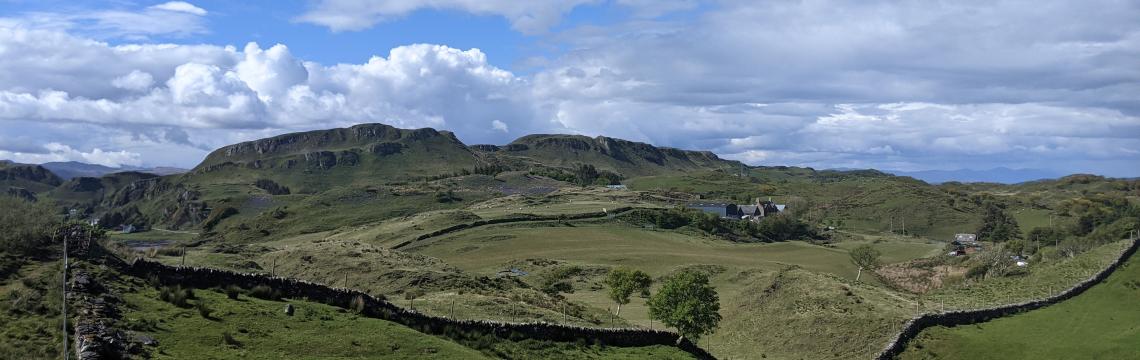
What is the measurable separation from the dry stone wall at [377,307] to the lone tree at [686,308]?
14052 mm

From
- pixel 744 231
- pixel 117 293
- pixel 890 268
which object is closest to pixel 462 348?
pixel 117 293

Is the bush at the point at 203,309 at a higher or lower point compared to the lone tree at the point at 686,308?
higher

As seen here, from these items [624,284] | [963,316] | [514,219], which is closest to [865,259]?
[963,316]

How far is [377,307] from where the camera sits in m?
32.7

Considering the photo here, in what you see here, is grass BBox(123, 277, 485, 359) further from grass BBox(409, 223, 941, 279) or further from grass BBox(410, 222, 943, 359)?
grass BBox(409, 223, 941, 279)

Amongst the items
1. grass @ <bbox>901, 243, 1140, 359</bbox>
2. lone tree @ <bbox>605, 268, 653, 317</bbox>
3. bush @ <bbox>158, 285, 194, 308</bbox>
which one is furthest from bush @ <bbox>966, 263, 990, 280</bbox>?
bush @ <bbox>158, 285, 194, 308</bbox>

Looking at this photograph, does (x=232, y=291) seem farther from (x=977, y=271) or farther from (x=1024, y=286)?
(x=977, y=271)

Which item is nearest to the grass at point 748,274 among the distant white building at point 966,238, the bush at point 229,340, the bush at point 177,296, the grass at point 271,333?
the distant white building at point 966,238

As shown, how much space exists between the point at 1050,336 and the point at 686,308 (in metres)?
24.8

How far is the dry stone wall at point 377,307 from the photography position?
96.2ft

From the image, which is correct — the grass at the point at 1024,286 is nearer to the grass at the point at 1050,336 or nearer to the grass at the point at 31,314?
the grass at the point at 1050,336

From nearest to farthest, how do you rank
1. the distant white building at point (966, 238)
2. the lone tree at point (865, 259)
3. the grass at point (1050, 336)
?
1. the grass at point (1050, 336)
2. the lone tree at point (865, 259)
3. the distant white building at point (966, 238)

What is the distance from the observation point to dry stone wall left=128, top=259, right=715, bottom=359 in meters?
29.3

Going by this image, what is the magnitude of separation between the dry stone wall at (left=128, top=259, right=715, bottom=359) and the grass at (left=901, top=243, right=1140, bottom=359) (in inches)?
989
